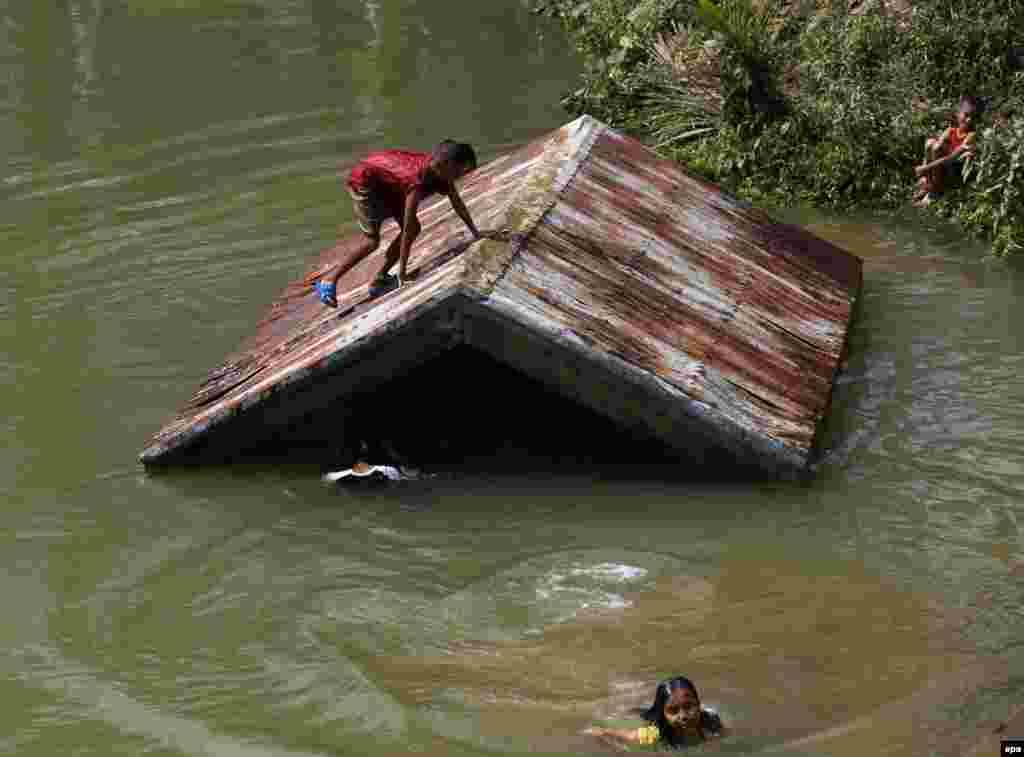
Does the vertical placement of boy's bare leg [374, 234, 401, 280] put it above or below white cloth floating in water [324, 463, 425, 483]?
above

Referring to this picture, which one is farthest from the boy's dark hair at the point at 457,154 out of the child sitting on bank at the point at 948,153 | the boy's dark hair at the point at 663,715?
the child sitting on bank at the point at 948,153

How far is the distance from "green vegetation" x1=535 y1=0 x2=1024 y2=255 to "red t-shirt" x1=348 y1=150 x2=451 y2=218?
520 centimetres

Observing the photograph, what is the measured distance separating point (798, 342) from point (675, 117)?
6.39m

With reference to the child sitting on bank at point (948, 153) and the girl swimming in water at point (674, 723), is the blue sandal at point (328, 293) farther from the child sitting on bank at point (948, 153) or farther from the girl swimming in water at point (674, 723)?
the child sitting on bank at point (948, 153)

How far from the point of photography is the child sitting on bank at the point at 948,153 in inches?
551

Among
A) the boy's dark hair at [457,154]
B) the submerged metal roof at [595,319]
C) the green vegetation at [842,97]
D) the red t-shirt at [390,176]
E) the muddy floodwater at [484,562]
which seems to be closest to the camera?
the muddy floodwater at [484,562]

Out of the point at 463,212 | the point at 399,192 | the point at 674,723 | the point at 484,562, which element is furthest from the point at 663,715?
the point at 399,192

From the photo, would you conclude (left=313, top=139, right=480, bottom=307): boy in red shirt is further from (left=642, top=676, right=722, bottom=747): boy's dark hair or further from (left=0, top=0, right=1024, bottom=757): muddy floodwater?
(left=642, top=676, right=722, bottom=747): boy's dark hair

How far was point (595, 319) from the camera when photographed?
31.6 ft

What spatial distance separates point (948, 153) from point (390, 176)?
19.3 feet

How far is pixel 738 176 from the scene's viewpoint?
611 inches

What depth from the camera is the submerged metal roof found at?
30.9 ft

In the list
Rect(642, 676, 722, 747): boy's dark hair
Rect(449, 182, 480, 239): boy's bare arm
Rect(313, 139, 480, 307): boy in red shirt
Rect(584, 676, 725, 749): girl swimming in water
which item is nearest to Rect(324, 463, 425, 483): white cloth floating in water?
Rect(313, 139, 480, 307): boy in red shirt

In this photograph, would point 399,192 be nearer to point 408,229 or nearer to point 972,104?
point 408,229
